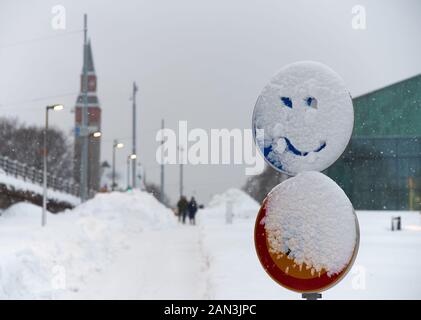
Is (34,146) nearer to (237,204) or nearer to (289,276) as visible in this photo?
(237,204)

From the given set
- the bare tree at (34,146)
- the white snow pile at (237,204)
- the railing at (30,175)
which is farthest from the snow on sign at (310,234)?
the bare tree at (34,146)

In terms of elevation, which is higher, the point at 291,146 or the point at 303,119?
the point at 303,119

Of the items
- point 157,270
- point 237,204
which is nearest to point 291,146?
point 157,270

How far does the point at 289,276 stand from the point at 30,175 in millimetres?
39984

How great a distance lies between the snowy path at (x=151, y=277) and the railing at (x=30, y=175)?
2232 cm

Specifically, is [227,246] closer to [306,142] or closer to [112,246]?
[112,246]

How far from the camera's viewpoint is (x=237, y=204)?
5538cm

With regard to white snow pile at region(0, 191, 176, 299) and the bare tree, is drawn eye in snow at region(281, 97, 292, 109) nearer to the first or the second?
white snow pile at region(0, 191, 176, 299)

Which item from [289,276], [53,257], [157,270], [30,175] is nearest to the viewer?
[289,276]

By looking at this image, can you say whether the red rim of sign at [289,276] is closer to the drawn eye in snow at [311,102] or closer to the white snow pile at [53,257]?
the drawn eye in snow at [311,102]

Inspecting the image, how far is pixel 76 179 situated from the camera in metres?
74.4

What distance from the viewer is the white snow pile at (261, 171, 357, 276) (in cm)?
232
